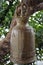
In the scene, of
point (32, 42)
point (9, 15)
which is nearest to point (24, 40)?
point (32, 42)

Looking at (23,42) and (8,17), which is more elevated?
(8,17)

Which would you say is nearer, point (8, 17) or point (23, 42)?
point (23, 42)

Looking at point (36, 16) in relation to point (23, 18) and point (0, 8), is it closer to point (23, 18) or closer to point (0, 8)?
point (0, 8)

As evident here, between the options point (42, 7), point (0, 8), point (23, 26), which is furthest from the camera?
point (0, 8)

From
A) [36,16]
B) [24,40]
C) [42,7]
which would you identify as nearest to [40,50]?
[36,16]

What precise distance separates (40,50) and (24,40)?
3.00 ft

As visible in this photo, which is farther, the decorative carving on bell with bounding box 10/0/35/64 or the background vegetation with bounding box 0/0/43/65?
the background vegetation with bounding box 0/0/43/65

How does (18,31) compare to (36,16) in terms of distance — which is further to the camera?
(36,16)

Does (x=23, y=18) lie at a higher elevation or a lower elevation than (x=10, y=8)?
lower

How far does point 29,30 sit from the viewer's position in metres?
0.54

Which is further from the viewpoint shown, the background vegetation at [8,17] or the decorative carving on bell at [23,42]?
the background vegetation at [8,17]

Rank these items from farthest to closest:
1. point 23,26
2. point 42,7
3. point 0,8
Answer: point 0,8 < point 42,7 < point 23,26

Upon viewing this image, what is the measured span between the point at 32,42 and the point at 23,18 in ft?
0.32

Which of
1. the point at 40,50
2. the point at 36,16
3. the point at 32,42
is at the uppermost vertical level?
the point at 36,16
